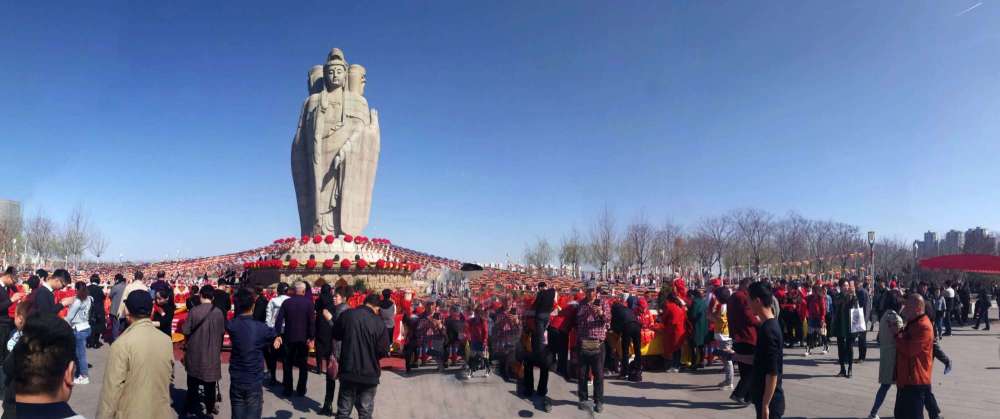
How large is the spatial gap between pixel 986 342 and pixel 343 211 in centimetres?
2147

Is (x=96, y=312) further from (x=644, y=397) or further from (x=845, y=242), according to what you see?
(x=845, y=242)

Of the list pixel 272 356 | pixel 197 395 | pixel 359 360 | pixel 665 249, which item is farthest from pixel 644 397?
pixel 665 249

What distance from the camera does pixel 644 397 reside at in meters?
7.97

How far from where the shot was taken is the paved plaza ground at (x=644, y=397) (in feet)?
23.3

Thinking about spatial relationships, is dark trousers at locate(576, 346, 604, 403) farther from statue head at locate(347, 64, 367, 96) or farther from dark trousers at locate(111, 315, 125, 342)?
statue head at locate(347, 64, 367, 96)

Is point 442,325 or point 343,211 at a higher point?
point 343,211

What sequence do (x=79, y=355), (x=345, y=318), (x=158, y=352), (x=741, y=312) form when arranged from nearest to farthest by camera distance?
(x=158, y=352) → (x=345, y=318) → (x=741, y=312) → (x=79, y=355)

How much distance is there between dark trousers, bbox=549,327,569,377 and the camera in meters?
8.51

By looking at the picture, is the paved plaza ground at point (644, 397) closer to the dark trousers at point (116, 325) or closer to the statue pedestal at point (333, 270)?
the dark trousers at point (116, 325)

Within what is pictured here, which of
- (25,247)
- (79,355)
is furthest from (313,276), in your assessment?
(25,247)

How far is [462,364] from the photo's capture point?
31.0 ft

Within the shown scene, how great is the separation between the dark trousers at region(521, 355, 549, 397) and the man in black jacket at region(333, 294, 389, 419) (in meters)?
2.99

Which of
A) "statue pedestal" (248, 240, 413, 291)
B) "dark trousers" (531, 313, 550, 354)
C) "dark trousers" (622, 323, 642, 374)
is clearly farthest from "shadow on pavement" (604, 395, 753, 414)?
"statue pedestal" (248, 240, 413, 291)

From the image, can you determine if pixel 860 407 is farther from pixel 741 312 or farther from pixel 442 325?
pixel 442 325
